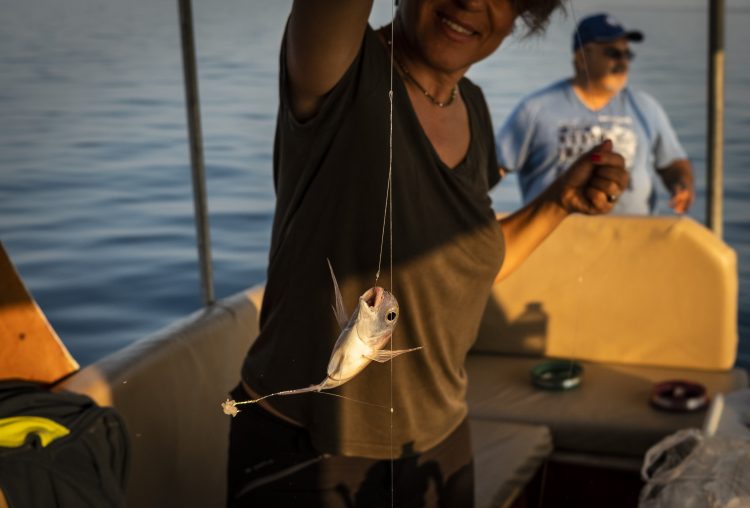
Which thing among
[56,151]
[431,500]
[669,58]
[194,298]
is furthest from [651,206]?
[669,58]

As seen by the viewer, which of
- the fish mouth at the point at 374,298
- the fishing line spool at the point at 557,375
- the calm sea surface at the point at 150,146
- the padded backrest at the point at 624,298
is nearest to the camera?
the fish mouth at the point at 374,298

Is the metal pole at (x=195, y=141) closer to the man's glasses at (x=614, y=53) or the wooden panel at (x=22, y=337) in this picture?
the wooden panel at (x=22, y=337)

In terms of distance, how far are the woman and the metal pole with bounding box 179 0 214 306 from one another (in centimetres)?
148

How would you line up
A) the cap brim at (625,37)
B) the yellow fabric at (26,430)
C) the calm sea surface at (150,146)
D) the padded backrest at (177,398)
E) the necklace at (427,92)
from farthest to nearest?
the calm sea surface at (150,146)
the cap brim at (625,37)
the padded backrest at (177,398)
the yellow fabric at (26,430)
the necklace at (427,92)

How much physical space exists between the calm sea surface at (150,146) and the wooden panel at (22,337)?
43.2 inches

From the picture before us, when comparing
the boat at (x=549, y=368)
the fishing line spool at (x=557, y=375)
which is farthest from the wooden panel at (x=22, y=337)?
the fishing line spool at (x=557, y=375)

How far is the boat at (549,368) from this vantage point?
2.79m

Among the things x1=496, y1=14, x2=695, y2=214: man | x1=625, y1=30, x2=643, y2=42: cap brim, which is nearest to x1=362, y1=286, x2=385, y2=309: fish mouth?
x1=496, y1=14, x2=695, y2=214: man

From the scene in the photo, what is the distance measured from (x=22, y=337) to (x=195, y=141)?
1.10 m

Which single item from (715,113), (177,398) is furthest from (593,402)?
(177,398)

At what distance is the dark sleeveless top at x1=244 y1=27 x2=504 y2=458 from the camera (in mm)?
1688

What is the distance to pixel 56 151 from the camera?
11.6m

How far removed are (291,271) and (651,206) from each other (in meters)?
3.66

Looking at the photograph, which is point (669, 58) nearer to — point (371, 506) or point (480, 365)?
point (480, 365)
